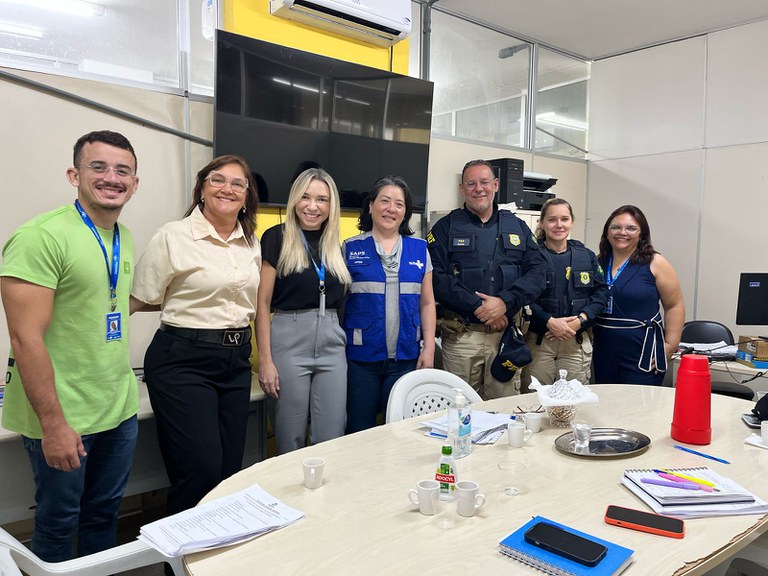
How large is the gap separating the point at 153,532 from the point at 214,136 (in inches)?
86.7

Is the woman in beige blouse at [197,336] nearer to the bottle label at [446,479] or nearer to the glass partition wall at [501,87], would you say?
the bottle label at [446,479]

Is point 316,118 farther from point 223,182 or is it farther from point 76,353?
point 76,353

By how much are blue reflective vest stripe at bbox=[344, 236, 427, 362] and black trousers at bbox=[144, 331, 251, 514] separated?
0.65m

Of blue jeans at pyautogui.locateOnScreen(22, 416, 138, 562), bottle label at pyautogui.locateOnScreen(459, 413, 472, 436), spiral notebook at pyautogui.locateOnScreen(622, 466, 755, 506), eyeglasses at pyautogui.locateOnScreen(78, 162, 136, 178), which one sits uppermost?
eyeglasses at pyautogui.locateOnScreen(78, 162, 136, 178)

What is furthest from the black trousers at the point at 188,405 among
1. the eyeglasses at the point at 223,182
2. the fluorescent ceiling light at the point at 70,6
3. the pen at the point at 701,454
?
the fluorescent ceiling light at the point at 70,6

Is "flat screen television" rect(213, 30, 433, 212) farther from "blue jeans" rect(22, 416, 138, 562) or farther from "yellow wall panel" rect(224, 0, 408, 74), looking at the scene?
"blue jeans" rect(22, 416, 138, 562)

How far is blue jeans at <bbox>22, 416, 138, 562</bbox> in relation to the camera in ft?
5.30

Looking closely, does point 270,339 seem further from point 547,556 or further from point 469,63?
point 469,63

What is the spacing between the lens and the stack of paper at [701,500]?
131 centimetres

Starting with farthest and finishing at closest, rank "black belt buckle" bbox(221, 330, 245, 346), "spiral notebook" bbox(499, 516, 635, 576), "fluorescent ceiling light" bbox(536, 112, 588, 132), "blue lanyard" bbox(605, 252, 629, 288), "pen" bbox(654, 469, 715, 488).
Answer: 1. "fluorescent ceiling light" bbox(536, 112, 588, 132)
2. "blue lanyard" bbox(605, 252, 629, 288)
3. "black belt buckle" bbox(221, 330, 245, 346)
4. "pen" bbox(654, 469, 715, 488)
5. "spiral notebook" bbox(499, 516, 635, 576)

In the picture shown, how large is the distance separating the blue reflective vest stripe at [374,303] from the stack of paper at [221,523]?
1.17m

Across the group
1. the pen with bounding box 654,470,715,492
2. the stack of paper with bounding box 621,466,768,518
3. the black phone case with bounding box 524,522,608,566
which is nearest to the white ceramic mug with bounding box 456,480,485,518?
the black phone case with bounding box 524,522,608,566

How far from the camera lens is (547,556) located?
1.10m

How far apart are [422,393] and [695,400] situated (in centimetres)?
101
